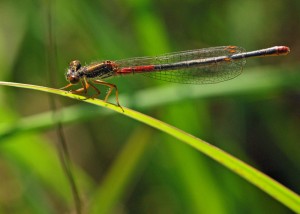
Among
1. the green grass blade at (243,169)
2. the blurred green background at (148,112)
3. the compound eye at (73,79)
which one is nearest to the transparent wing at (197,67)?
the blurred green background at (148,112)

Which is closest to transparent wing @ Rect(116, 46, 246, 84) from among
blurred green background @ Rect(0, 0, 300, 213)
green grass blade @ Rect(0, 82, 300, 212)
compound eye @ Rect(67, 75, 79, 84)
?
blurred green background @ Rect(0, 0, 300, 213)

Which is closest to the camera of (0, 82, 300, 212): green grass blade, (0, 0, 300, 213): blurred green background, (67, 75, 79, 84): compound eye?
(0, 82, 300, 212): green grass blade

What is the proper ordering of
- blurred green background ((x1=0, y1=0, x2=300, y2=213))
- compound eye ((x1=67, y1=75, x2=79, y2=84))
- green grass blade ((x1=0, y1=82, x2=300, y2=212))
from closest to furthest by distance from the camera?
1. green grass blade ((x1=0, y1=82, x2=300, y2=212))
2. blurred green background ((x1=0, y1=0, x2=300, y2=213))
3. compound eye ((x1=67, y1=75, x2=79, y2=84))

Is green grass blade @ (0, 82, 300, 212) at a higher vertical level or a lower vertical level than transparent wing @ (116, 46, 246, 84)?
lower

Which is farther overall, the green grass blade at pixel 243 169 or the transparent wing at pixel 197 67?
the transparent wing at pixel 197 67

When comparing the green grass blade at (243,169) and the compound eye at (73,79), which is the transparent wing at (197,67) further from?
the green grass blade at (243,169)

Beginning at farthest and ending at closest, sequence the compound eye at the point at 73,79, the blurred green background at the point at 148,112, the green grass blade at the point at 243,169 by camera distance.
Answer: the compound eye at the point at 73,79 → the blurred green background at the point at 148,112 → the green grass blade at the point at 243,169

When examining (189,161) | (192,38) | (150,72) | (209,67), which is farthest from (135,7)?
(192,38)

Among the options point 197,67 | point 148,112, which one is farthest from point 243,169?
point 197,67

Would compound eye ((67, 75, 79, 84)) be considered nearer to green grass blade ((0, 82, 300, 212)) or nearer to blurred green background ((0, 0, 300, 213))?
blurred green background ((0, 0, 300, 213))
